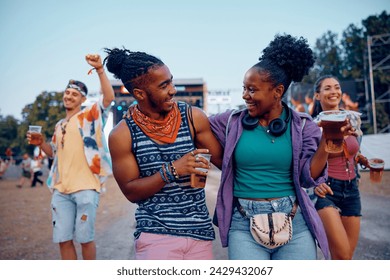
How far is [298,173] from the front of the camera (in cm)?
192

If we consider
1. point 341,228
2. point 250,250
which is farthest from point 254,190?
point 341,228

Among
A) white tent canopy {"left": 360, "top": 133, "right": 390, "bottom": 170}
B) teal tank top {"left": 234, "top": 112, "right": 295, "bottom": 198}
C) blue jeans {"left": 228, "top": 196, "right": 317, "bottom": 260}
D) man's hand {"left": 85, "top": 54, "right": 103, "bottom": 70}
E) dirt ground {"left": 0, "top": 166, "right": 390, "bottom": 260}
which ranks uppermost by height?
man's hand {"left": 85, "top": 54, "right": 103, "bottom": 70}

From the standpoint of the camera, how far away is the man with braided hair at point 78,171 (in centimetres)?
314

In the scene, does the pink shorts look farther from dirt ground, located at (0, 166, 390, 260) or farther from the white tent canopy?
the white tent canopy

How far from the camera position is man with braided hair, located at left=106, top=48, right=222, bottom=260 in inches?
72.1

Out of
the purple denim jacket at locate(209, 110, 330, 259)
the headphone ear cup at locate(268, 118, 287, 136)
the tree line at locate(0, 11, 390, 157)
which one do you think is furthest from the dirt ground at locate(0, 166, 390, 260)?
the headphone ear cup at locate(268, 118, 287, 136)

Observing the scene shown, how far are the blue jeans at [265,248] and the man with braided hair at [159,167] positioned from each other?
0.15 metres

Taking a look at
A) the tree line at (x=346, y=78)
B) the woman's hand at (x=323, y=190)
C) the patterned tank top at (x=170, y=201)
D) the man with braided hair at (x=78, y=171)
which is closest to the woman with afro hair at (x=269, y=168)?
the patterned tank top at (x=170, y=201)

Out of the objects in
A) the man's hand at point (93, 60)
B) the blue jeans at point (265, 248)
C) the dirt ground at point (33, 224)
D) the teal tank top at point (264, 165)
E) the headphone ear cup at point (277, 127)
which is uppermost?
the man's hand at point (93, 60)

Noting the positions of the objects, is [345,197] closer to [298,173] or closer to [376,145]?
[298,173]

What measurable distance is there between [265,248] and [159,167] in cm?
73

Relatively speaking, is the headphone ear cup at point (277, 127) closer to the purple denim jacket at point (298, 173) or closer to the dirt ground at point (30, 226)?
the purple denim jacket at point (298, 173)
